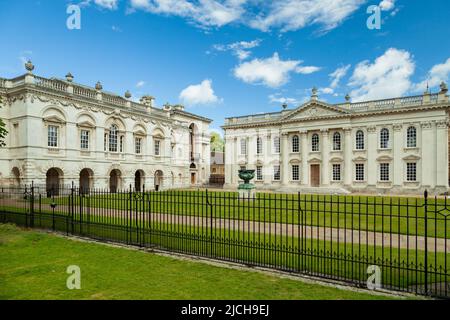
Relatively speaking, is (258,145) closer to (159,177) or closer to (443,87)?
A: (159,177)

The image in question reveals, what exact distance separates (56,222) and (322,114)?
34.4 metres

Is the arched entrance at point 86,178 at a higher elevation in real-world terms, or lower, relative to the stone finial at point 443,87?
lower

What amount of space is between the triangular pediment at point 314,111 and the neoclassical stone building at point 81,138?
57.7 ft

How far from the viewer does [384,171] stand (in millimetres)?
35375

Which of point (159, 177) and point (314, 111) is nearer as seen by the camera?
point (314, 111)

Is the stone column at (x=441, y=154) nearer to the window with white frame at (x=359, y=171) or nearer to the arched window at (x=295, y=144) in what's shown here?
the window with white frame at (x=359, y=171)

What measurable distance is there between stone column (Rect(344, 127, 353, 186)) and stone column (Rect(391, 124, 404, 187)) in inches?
188

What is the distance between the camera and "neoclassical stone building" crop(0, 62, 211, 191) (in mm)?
24828

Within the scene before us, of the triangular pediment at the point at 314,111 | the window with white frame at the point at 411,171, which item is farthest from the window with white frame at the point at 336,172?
the window with white frame at the point at 411,171

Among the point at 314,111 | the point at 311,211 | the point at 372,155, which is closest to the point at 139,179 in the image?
the point at 314,111

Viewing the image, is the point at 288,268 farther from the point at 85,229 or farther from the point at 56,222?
the point at 56,222

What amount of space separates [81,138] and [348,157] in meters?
31.5

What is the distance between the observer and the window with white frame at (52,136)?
26.4 m

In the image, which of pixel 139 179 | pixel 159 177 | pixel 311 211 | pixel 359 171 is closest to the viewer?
pixel 311 211
